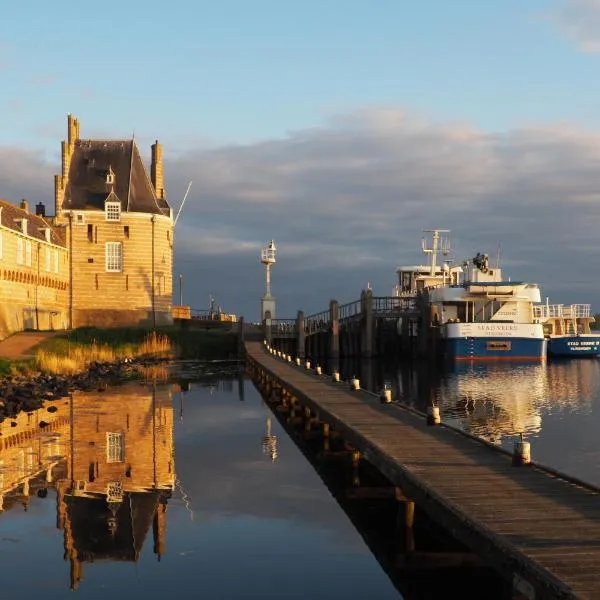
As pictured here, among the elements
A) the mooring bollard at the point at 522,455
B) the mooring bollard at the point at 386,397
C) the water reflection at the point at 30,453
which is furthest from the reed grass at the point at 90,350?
the mooring bollard at the point at 522,455

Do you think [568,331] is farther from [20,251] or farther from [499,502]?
[499,502]

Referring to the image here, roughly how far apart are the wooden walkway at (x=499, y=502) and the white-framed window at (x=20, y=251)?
4101 centimetres

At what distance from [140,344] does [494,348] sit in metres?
25.0

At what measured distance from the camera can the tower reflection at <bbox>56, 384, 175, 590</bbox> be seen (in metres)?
12.2

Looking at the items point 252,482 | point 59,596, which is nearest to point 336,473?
point 252,482

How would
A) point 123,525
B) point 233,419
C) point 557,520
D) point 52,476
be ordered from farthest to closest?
point 233,419, point 52,476, point 123,525, point 557,520

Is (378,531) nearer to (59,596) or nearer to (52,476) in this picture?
(59,596)

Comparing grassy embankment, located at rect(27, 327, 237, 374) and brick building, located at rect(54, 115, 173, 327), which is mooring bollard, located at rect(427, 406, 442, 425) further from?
brick building, located at rect(54, 115, 173, 327)

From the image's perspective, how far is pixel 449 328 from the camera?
58.0 meters

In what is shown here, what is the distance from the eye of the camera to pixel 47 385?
109ft

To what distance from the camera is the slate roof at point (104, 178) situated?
64250 millimetres

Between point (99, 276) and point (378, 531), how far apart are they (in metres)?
53.9

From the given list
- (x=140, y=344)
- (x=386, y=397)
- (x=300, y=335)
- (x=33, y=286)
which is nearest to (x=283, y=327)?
(x=300, y=335)

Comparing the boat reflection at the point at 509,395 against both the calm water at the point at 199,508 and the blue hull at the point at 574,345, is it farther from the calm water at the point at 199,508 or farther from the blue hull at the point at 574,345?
the blue hull at the point at 574,345
